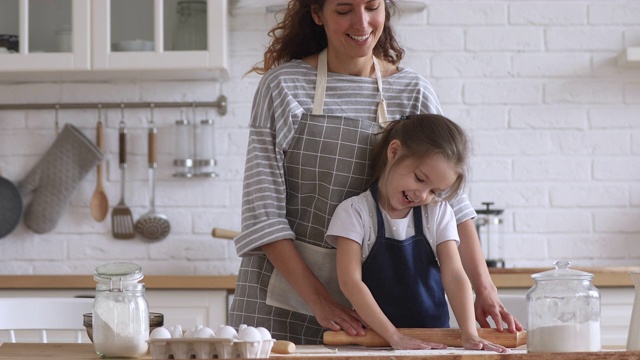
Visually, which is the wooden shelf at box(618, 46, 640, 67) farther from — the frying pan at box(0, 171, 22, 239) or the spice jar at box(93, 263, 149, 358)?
the spice jar at box(93, 263, 149, 358)

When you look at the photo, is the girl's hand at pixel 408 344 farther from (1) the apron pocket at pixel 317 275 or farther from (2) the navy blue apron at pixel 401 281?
(1) the apron pocket at pixel 317 275

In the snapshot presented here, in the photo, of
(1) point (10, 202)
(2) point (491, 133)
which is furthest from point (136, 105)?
(2) point (491, 133)

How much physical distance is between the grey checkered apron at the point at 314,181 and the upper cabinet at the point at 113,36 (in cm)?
168

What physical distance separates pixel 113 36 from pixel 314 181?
1.90 m

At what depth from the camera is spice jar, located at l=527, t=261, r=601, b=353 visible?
4.62 feet

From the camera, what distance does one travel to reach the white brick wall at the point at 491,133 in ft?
12.7

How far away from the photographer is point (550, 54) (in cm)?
394

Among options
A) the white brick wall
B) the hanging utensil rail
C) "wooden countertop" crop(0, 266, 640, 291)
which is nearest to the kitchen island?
"wooden countertop" crop(0, 266, 640, 291)

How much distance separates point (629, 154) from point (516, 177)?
17.0 inches

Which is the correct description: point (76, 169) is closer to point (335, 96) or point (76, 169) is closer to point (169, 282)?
point (169, 282)

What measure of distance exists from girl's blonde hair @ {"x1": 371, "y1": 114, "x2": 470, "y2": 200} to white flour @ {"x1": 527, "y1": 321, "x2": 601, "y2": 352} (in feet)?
1.59

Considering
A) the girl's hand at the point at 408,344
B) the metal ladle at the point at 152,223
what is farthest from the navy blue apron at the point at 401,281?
the metal ladle at the point at 152,223

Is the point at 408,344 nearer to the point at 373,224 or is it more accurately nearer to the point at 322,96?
the point at 373,224

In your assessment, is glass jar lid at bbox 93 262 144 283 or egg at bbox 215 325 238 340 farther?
glass jar lid at bbox 93 262 144 283
